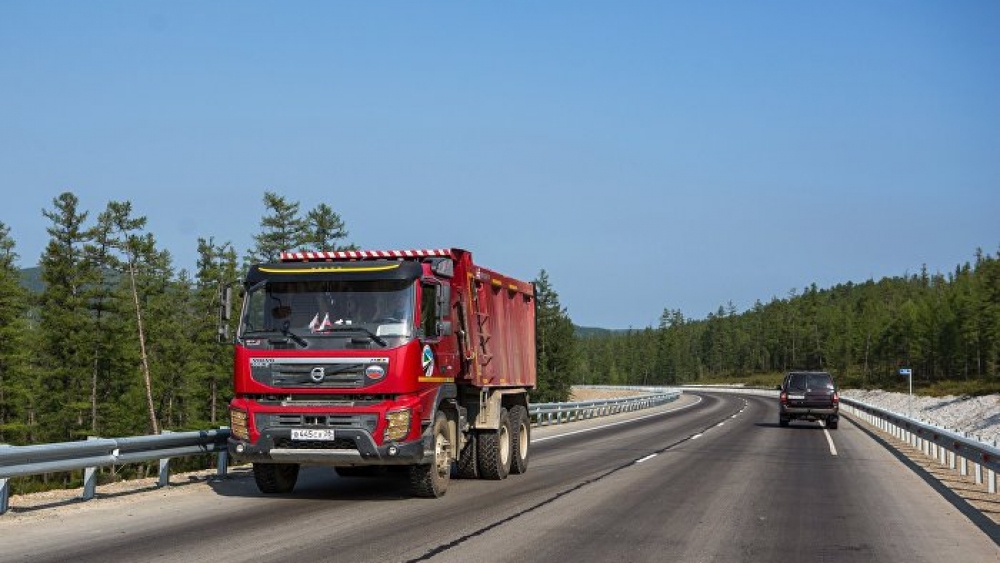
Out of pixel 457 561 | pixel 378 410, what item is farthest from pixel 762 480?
pixel 457 561

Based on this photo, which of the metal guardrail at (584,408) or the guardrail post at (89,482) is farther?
the metal guardrail at (584,408)

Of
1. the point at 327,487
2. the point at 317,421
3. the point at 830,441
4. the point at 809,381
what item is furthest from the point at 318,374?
the point at 809,381

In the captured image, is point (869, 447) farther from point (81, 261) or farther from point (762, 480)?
point (81, 261)

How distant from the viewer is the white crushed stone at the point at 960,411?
4703 centimetres

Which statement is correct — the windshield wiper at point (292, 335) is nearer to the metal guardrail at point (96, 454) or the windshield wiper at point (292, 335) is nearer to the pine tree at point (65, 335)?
the metal guardrail at point (96, 454)

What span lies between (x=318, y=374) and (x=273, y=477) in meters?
2.26

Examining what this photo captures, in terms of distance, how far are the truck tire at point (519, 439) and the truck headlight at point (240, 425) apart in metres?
5.40

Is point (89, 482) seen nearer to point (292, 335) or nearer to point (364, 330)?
point (292, 335)

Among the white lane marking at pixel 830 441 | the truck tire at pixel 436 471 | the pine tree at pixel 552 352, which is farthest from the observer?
the pine tree at pixel 552 352

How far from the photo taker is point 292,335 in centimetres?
1197

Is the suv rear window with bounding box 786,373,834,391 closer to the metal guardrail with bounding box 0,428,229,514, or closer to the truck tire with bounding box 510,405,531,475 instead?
the truck tire with bounding box 510,405,531,475

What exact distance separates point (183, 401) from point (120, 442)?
70.2 meters

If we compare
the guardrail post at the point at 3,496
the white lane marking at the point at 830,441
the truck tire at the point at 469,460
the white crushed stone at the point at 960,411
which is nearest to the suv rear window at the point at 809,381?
the white lane marking at the point at 830,441

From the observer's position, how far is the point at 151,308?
79.8 metres
